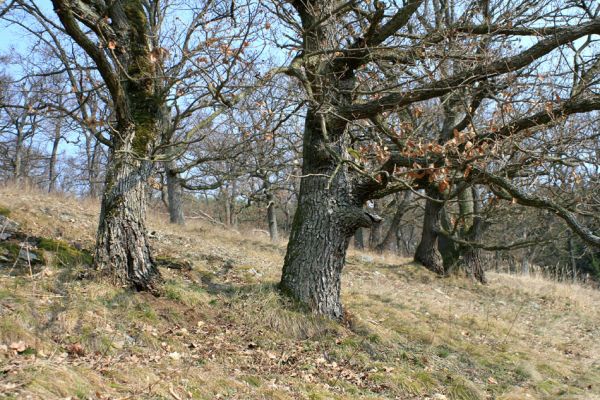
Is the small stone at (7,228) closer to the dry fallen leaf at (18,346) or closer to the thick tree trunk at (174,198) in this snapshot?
the dry fallen leaf at (18,346)

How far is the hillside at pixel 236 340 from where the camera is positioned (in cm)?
407

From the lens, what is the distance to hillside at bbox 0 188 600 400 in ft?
13.3

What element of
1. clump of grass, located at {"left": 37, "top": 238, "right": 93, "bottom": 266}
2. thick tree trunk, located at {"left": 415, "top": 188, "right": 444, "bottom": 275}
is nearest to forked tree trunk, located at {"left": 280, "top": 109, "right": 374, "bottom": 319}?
clump of grass, located at {"left": 37, "top": 238, "right": 93, "bottom": 266}

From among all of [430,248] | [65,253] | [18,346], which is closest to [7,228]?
[65,253]

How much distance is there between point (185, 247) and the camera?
9.76 m

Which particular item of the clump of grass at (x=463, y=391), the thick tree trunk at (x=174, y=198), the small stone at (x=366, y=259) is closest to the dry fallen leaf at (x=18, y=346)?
the clump of grass at (x=463, y=391)

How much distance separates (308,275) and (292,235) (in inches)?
24.9

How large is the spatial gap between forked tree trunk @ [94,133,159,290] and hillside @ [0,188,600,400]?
25cm

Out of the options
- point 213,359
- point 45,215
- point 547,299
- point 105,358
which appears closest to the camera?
point 105,358

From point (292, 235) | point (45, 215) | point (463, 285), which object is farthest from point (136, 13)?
point (463, 285)

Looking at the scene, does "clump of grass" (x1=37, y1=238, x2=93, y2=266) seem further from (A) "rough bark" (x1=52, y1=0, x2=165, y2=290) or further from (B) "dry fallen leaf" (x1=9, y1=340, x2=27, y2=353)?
(B) "dry fallen leaf" (x1=9, y1=340, x2=27, y2=353)

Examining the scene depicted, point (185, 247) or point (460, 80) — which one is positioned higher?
point (460, 80)

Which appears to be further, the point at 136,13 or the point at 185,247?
the point at 185,247

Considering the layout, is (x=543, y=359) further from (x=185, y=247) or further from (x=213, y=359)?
(x=185, y=247)
